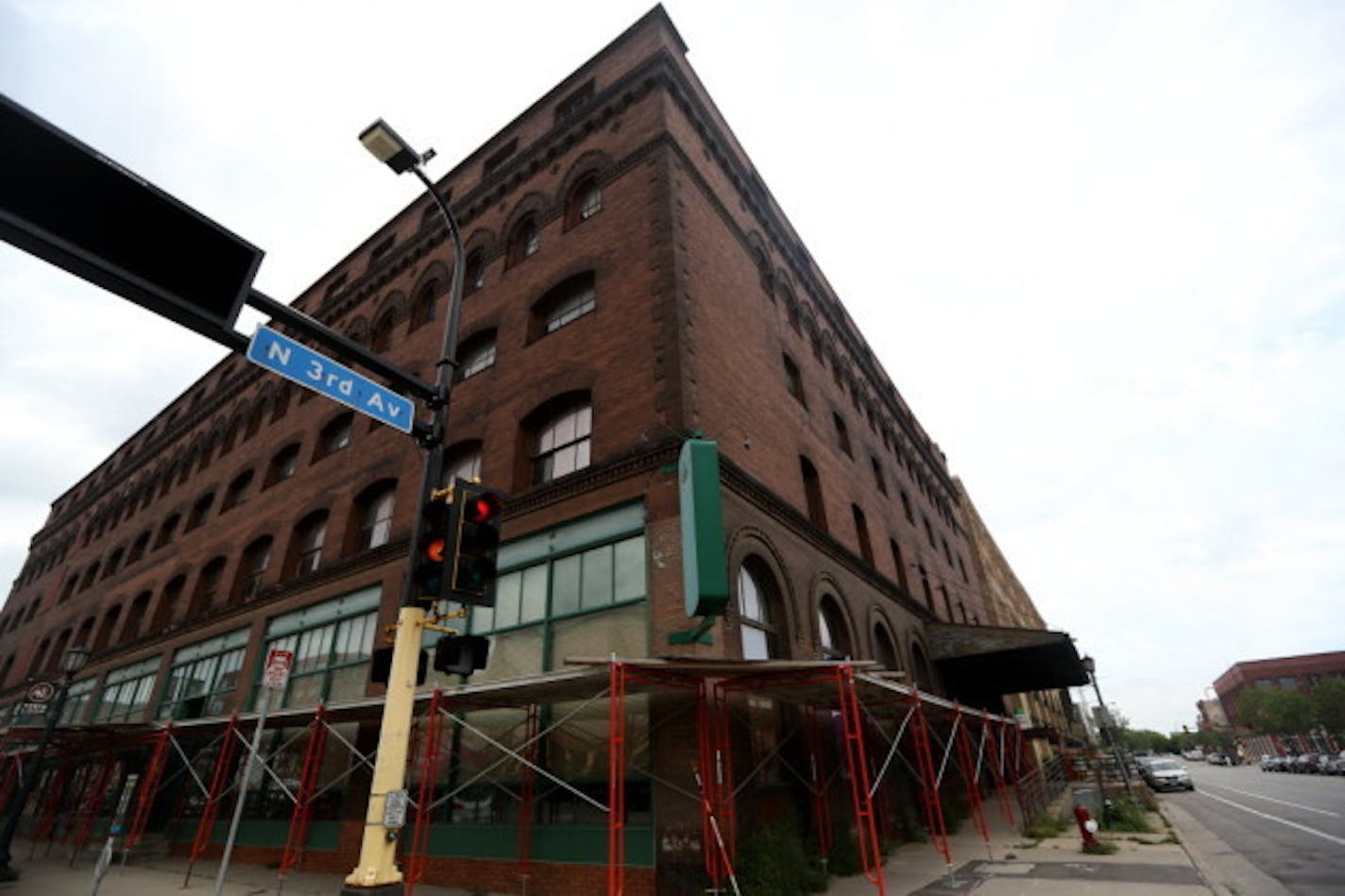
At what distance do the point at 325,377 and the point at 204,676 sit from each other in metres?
20.7

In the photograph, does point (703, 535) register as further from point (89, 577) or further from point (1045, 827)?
point (89, 577)

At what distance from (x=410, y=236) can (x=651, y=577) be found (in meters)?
20.0

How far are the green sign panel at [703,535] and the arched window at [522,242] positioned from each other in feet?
36.2

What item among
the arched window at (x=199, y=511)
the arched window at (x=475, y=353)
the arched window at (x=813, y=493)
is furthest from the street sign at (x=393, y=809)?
the arched window at (x=199, y=511)

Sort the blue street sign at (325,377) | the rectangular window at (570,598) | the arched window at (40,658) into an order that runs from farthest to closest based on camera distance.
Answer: the arched window at (40,658), the rectangular window at (570,598), the blue street sign at (325,377)

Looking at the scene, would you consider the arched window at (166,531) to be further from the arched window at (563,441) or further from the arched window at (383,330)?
the arched window at (563,441)

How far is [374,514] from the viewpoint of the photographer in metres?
19.0

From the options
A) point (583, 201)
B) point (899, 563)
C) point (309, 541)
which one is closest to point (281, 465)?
point (309, 541)

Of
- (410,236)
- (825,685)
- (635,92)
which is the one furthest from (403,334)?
(825,685)

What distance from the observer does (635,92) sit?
60.6 ft

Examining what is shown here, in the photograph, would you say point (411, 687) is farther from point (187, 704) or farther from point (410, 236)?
point (410, 236)

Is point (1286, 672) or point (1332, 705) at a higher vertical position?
point (1286, 672)

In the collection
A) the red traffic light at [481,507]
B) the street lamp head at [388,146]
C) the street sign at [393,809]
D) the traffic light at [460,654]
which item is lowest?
the street sign at [393,809]

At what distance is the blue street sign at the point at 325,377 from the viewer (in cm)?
564
